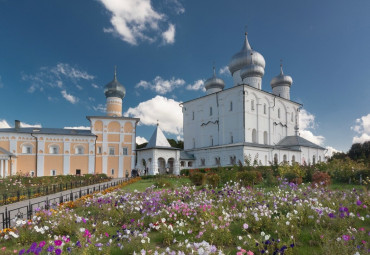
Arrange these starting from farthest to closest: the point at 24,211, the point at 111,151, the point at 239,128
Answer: the point at 111,151 < the point at 239,128 < the point at 24,211

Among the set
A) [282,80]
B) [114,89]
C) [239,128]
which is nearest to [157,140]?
[239,128]

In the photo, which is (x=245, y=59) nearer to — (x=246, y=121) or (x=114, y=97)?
(x=246, y=121)

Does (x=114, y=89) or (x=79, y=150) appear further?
(x=114, y=89)

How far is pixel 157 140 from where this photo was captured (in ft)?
86.9

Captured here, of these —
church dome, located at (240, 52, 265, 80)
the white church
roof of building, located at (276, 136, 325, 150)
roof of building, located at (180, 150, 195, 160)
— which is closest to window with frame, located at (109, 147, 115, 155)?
the white church

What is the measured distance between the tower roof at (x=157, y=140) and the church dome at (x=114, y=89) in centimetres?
863

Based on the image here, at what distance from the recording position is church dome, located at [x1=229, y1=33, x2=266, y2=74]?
32375 mm

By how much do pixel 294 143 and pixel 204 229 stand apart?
28491mm

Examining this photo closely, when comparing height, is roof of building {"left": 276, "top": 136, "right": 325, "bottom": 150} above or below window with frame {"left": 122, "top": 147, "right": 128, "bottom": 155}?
above

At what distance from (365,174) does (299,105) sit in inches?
1009

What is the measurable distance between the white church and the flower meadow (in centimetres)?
1935

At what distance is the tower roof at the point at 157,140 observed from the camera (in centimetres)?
2623

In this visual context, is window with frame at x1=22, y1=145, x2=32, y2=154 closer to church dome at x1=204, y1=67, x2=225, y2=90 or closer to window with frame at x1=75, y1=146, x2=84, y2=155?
window with frame at x1=75, y1=146, x2=84, y2=155

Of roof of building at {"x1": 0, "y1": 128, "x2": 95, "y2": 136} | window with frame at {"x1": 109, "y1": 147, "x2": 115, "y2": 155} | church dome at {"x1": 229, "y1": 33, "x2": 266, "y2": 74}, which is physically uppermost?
church dome at {"x1": 229, "y1": 33, "x2": 266, "y2": 74}
